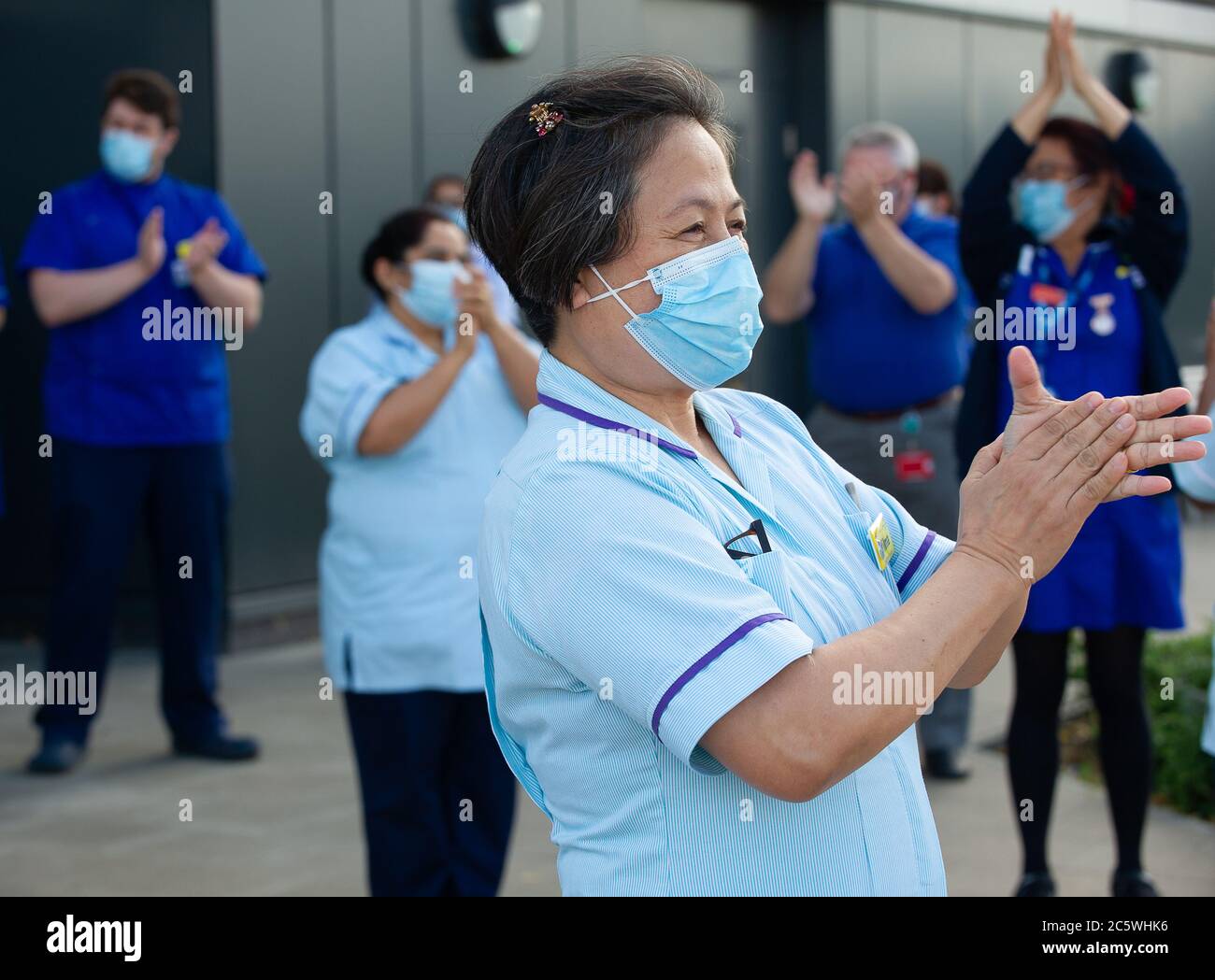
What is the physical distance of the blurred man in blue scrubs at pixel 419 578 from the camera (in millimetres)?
3719

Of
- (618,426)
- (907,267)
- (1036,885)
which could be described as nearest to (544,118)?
(618,426)

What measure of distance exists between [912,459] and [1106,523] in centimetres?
125

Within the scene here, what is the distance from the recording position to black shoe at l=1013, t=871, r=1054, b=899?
404cm

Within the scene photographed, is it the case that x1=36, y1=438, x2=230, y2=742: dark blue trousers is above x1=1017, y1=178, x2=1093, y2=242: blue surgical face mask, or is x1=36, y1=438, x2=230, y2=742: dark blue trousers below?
below

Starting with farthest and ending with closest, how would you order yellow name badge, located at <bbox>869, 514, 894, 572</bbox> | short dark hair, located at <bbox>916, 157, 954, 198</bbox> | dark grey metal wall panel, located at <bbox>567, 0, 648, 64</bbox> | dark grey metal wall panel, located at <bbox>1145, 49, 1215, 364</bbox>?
dark grey metal wall panel, located at <bbox>1145, 49, 1215, 364</bbox> < dark grey metal wall panel, located at <bbox>567, 0, 648, 64</bbox> < short dark hair, located at <bbox>916, 157, 954, 198</bbox> < yellow name badge, located at <bbox>869, 514, 894, 572</bbox>

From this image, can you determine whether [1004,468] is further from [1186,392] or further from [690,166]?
[690,166]

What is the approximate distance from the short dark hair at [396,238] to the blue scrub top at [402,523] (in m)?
0.24

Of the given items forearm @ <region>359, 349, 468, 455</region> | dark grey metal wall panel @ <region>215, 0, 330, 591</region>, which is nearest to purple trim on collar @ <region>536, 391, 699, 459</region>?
forearm @ <region>359, 349, 468, 455</region>

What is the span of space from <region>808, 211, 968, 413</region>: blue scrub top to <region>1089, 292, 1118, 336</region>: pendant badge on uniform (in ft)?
3.94

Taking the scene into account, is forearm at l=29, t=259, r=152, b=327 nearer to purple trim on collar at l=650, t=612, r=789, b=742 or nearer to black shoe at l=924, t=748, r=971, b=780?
black shoe at l=924, t=748, r=971, b=780

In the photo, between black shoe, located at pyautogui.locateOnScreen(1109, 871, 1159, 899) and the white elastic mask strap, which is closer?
the white elastic mask strap

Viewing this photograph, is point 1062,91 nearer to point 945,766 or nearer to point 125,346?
point 945,766

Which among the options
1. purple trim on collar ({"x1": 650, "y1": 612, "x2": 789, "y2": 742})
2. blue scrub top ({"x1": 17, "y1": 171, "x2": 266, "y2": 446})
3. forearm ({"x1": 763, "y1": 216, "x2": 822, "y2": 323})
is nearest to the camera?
purple trim on collar ({"x1": 650, "y1": 612, "x2": 789, "y2": 742})

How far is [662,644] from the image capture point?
1624mm
